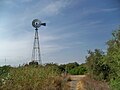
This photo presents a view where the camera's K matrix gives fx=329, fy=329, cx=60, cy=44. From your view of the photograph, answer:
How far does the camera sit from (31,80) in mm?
9367

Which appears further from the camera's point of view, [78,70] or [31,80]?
[78,70]

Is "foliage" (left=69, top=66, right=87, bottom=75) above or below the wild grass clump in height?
above

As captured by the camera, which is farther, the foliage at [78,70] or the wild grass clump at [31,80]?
the foliage at [78,70]

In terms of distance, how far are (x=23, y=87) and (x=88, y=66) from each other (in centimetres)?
926

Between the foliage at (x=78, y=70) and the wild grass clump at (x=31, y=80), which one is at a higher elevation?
the foliage at (x=78, y=70)

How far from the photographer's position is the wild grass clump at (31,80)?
868 cm

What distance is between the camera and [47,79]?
10078 millimetres

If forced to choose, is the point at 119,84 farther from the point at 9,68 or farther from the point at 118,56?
the point at 9,68

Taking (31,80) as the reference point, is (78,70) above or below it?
above

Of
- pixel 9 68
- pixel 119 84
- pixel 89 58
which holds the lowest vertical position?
pixel 119 84

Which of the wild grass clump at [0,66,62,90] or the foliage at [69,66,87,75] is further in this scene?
the foliage at [69,66,87,75]

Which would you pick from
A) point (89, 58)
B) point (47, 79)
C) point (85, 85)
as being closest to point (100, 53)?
point (89, 58)

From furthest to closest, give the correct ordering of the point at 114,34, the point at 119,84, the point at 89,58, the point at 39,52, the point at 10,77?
the point at 89,58
the point at 39,52
the point at 114,34
the point at 10,77
the point at 119,84

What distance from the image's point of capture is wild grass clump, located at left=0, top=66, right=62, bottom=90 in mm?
8680
